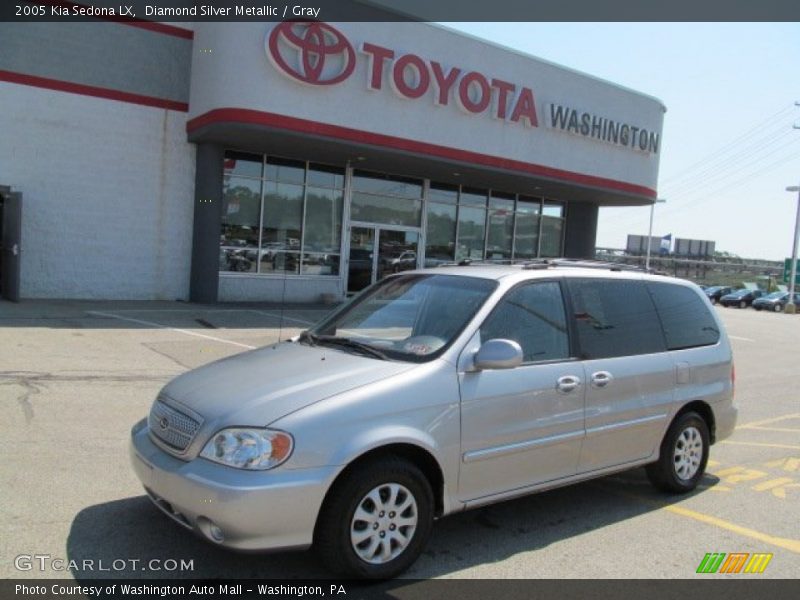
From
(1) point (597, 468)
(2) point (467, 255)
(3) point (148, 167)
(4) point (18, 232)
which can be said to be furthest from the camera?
(2) point (467, 255)

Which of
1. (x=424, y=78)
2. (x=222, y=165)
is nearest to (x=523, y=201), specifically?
(x=424, y=78)

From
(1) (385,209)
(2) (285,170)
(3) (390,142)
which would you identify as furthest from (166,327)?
(1) (385,209)

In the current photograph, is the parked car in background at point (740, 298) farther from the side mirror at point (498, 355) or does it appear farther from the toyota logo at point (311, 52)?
the side mirror at point (498, 355)

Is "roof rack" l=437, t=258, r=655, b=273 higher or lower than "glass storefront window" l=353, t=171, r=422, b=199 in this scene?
lower

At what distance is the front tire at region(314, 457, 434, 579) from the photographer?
3479mm

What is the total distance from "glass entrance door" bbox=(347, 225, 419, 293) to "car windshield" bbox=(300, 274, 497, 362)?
13801 mm

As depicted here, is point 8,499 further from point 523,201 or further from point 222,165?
point 523,201

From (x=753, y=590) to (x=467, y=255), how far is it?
18.0m

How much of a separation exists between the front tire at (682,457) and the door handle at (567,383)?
1.27 m

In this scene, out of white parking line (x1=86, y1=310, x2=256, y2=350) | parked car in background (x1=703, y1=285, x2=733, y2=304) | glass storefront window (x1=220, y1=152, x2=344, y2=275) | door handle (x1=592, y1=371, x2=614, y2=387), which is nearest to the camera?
door handle (x1=592, y1=371, x2=614, y2=387)

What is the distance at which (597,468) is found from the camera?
4758 millimetres

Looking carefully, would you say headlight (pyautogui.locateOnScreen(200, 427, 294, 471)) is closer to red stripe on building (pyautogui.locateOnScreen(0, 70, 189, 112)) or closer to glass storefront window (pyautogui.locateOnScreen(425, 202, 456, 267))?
red stripe on building (pyautogui.locateOnScreen(0, 70, 189, 112))

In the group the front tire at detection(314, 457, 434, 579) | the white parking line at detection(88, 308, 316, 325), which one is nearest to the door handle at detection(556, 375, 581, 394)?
the front tire at detection(314, 457, 434, 579)

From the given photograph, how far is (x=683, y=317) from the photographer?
5.62 m
